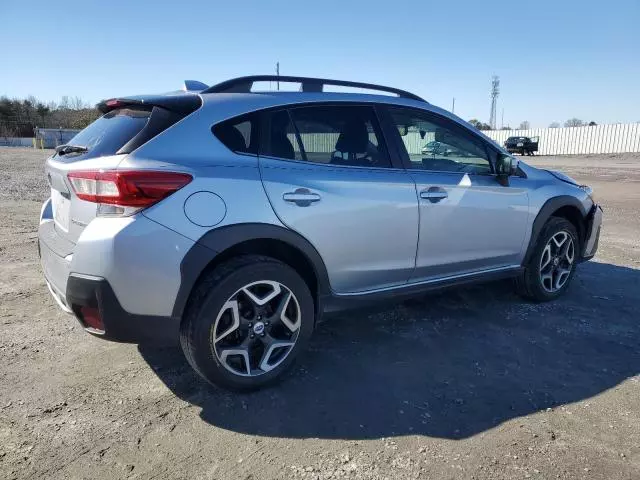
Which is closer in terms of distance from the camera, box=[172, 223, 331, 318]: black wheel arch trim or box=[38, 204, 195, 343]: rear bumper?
box=[38, 204, 195, 343]: rear bumper

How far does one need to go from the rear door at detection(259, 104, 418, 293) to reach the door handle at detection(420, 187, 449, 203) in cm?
11

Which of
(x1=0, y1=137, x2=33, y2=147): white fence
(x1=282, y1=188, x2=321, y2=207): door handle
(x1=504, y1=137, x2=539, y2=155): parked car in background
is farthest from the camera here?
(x1=0, y1=137, x2=33, y2=147): white fence

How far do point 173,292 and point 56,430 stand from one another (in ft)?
3.16

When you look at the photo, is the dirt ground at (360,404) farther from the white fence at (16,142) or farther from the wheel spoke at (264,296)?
the white fence at (16,142)

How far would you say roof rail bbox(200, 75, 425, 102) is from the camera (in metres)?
3.17

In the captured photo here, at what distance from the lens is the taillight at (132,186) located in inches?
99.7

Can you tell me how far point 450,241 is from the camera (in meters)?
3.78

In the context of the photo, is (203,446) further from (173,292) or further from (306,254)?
(306,254)

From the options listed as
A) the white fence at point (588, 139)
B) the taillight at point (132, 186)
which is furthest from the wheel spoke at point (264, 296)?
the white fence at point (588, 139)

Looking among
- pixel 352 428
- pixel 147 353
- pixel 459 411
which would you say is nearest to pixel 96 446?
pixel 147 353

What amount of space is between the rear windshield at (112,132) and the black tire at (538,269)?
3.49 meters

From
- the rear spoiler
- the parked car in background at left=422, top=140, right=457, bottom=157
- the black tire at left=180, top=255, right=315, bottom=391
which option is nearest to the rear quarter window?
the rear spoiler

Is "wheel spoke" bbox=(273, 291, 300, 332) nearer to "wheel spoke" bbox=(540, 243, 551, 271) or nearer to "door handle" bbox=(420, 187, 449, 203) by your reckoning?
"door handle" bbox=(420, 187, 449, 203)

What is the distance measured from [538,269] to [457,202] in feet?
4.32
